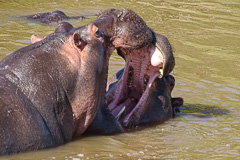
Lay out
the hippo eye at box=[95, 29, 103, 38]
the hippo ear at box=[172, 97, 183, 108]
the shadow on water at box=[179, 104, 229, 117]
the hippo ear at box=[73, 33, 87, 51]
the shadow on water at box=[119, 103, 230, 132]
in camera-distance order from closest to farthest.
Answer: the hippo ear at box=[73, 33, 87, 51] → the hippo eye at box=[95, 29, 103, 38] → the hippo ear at box=[172, 97, 183, 108] → the shadow on water at box=[119, 103, 230, 132] → the shadow on water at box=[179, 104, 229, 117]

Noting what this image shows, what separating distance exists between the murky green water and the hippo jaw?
238 mm

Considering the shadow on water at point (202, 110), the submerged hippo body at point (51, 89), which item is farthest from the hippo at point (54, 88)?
the shadow on water at point (202, 110)

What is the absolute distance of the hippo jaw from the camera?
6434 millimetres

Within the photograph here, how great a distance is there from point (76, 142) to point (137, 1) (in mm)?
9893

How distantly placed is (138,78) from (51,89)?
1583mm

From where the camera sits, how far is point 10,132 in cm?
507

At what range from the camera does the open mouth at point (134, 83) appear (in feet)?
21.3

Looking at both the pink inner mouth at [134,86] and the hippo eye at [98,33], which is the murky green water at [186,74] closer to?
the pink inner mouth at [134,86]

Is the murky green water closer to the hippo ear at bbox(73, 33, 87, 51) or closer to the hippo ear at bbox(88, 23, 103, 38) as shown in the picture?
the hippo ear at bbox(73, 33, 87, 51)

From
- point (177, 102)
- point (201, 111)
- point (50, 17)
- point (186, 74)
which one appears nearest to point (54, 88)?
point (177, 102)

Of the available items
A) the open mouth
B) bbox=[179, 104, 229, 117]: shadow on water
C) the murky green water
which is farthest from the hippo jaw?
bbox=[179, 104, 229, 117]: shadow on water

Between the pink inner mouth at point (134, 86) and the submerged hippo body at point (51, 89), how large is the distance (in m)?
0.79

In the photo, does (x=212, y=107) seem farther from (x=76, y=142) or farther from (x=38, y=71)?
(x=38, y=71)

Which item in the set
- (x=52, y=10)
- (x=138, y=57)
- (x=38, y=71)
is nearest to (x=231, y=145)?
(x=138, y=57)
